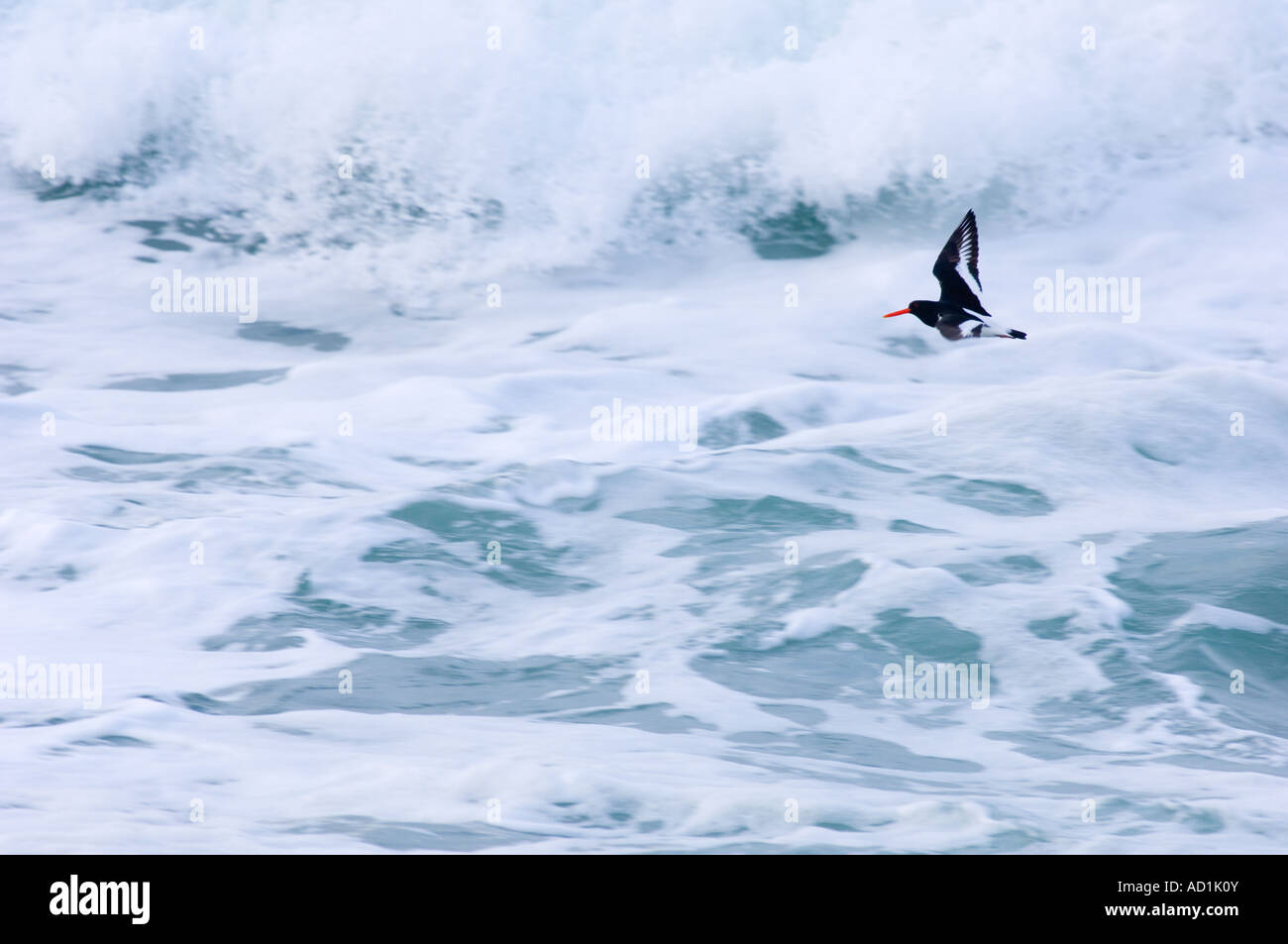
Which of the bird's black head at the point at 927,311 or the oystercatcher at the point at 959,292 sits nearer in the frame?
the oystercatcher at the point at 959,292

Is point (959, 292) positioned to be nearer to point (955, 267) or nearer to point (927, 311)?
point (955, 267)

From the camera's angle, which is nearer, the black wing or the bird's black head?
the black wing

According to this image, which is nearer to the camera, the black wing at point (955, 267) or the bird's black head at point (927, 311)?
the black wing at point (955, 267)

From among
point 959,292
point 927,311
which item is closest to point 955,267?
point 959,292

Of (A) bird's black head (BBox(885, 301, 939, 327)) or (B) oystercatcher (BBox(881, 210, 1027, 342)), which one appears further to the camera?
(A) bird's black head (BBox(885, 301, 939, 327))

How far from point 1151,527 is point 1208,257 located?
6.61 metres

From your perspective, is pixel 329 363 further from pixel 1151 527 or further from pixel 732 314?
pixel 1151 527

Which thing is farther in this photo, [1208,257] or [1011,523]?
[1208,257]

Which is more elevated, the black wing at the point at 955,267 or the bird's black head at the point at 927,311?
the black wing at the point at 955,267

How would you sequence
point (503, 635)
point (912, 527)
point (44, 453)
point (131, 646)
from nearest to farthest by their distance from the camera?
1. point (131, 646)
2. point (503, 635)
3. point (912, 527)
4. point (44, 453)

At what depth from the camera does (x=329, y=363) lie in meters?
13.3

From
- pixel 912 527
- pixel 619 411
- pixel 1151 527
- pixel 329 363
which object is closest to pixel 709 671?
pixel 912 527

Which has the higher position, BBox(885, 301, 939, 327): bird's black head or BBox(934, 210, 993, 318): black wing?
BBox(934, 210, 993, 318): black wing

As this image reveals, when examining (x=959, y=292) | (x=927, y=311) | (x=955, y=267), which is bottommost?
(x=927, y=311)
